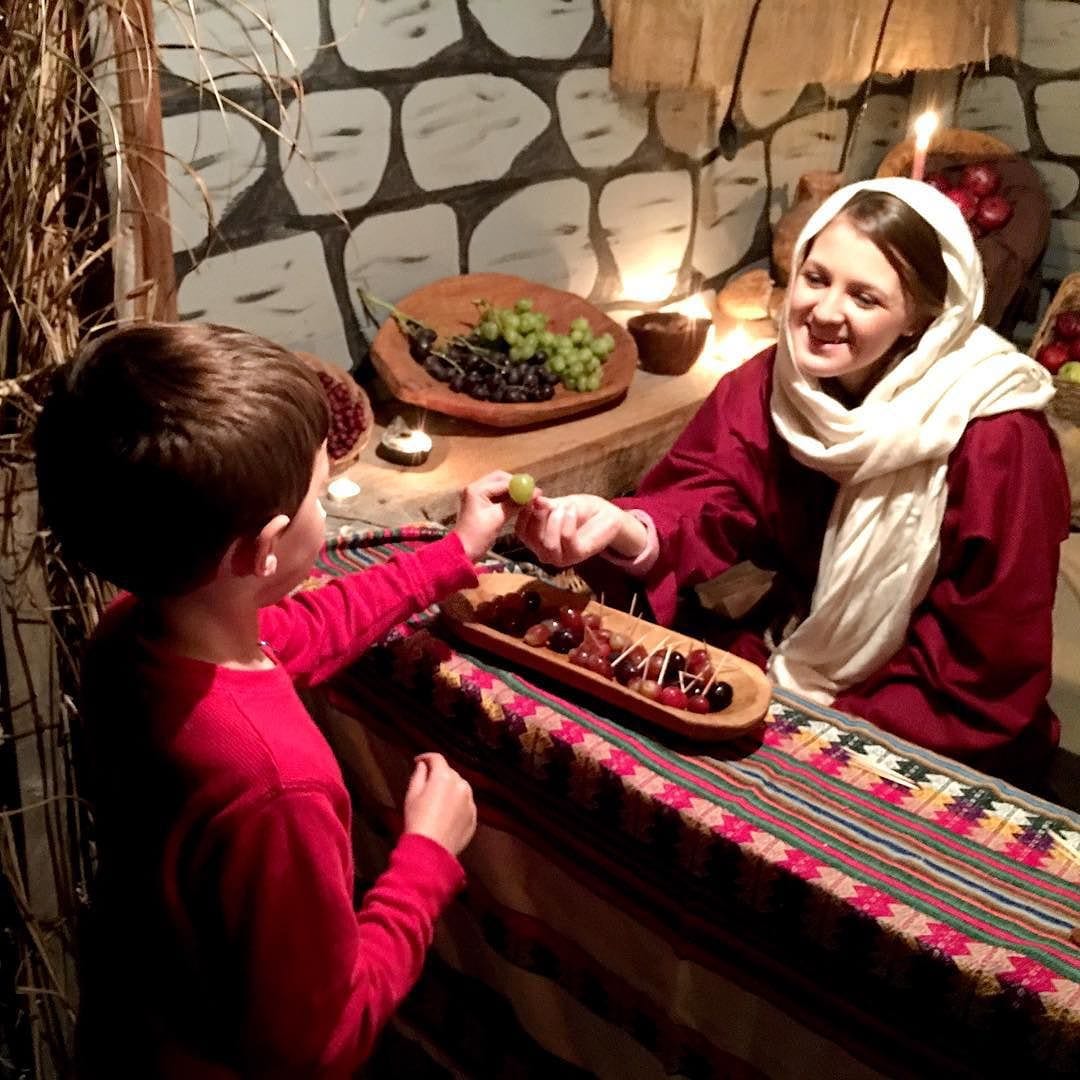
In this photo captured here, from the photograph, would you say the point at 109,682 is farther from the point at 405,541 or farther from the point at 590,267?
the point at 590,267

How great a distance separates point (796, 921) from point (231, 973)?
1.68ft

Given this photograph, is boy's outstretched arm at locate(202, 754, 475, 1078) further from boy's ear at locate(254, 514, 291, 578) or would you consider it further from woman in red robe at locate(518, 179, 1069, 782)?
woman in red robe at locate(518, 179, 1069, 782)

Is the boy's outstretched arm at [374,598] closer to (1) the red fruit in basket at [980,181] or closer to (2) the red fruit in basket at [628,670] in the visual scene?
(2) the red fruit in basket at [628,670]

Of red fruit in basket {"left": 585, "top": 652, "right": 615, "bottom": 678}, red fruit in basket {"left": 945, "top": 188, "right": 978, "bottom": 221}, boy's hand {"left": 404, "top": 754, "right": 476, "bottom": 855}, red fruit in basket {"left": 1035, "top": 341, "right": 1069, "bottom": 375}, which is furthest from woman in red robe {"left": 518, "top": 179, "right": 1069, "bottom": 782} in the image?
red fruit in basket {"left": 945, "top": 188, "right": 978, "bottom": 221}

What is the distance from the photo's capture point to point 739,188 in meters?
3.26

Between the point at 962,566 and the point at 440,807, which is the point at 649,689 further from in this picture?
the point at 962,566

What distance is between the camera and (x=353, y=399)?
207cm

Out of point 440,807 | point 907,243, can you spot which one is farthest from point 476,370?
point 440,807

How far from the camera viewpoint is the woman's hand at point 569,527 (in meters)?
1.40

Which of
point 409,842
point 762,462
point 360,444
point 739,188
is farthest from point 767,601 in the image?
point 739,188

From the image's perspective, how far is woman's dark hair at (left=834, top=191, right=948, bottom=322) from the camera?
152 centimetres

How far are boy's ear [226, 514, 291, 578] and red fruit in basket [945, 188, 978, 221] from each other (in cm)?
314

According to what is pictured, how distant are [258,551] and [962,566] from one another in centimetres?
111

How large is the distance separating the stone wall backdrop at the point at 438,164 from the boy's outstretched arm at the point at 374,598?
0.52m
